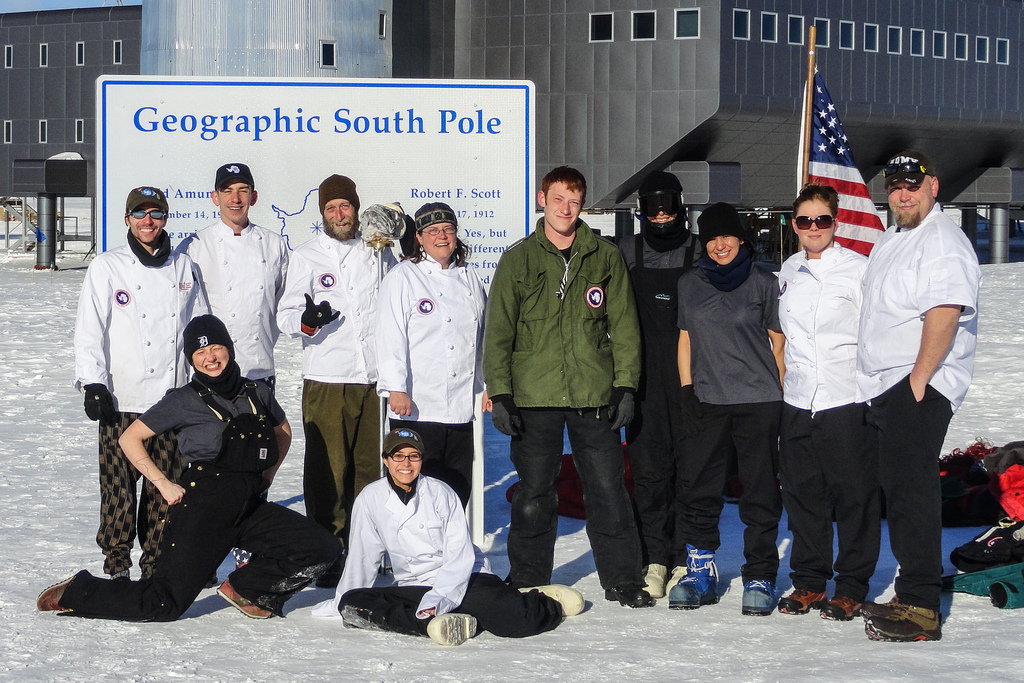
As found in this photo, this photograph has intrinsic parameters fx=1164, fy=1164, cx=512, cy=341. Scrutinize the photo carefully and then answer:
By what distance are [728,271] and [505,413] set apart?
3.97ft

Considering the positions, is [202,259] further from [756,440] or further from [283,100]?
[756,440]

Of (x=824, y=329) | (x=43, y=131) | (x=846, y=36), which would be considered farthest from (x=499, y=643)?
(x=43, y=131)

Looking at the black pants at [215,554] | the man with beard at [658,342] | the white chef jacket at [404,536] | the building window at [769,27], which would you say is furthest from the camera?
the building window at [769,27]

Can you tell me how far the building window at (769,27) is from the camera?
2520 cm

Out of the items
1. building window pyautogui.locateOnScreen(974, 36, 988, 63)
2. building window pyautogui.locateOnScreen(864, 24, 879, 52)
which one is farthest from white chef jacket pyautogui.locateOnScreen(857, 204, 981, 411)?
building window pyautogui.locateOnScreen(974, 36, 988, 63)

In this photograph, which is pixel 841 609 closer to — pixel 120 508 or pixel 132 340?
pixel 120 508

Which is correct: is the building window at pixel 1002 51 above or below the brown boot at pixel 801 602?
above

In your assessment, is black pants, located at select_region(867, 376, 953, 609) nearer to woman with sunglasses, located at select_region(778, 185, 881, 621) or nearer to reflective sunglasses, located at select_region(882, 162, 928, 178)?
woman with sunglasses, located at select_region(778, 185, 881, 621)

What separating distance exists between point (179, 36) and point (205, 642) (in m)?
19.0

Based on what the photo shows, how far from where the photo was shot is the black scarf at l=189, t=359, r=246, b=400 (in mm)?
5230

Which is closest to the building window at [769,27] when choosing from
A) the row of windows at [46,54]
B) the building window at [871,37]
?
the building window at [871,37]

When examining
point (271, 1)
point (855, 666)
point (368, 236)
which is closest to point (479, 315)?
point (368, 236)

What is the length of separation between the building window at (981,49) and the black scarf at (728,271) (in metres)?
27.4

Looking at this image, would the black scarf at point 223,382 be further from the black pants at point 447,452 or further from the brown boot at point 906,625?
the brown boot at point 906,625
